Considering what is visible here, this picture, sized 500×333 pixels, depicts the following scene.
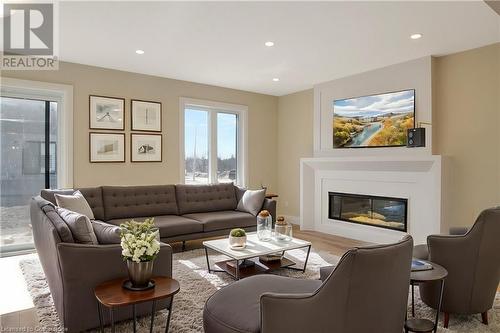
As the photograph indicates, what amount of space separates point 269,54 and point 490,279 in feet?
11.0

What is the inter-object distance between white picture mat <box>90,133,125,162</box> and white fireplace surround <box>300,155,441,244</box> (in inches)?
121

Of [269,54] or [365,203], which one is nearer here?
[269,54]

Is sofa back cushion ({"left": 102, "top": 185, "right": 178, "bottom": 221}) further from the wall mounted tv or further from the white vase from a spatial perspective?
the wall mounted tv

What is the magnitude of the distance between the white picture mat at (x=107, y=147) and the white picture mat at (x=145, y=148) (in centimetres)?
19

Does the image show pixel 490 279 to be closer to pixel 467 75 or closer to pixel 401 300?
pixel 401 300

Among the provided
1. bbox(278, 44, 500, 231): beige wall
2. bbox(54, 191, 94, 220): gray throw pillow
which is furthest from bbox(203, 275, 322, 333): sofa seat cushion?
bbox(278, 44, 500, 231): beige wall

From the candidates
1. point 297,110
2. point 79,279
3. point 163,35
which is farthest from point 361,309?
point 297,110

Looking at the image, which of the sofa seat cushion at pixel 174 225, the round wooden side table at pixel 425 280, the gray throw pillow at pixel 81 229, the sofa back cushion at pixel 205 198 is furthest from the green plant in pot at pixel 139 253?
the sofa back cushion at pixel 205 198

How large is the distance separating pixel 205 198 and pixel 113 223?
1479 mm

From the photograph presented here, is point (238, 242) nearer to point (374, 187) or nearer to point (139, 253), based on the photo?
point (139, 253)

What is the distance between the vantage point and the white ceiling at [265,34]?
3.10 m

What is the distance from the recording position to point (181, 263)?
3.97 m

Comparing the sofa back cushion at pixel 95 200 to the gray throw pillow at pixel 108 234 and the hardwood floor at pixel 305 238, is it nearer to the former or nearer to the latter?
the hardwood floor at pixel 305 238

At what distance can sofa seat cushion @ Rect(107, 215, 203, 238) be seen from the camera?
419cm
